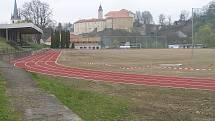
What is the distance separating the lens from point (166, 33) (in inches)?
5379

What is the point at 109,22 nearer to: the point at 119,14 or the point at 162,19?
the point at 119,14

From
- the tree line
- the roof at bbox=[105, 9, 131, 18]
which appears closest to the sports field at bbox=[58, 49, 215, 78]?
the tree line

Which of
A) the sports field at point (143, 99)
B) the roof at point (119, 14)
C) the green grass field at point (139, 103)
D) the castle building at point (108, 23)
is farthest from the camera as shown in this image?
the roof at point (119, 14)

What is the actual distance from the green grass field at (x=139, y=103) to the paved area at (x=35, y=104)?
1.08 ft

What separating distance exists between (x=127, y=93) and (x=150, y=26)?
142256mm

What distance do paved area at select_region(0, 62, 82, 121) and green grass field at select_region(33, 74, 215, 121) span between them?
1.08 ft

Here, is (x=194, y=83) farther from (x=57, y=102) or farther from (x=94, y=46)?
(x=94, y=46)

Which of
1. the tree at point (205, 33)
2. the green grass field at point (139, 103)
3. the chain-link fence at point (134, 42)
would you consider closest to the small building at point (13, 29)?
the tree at point (205, 33)

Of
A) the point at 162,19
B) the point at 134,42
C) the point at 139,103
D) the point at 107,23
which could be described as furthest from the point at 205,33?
the point at 107,23

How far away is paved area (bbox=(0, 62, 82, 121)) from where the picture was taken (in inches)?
340

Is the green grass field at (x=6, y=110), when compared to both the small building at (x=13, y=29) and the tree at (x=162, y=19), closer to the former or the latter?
the small building at (x=13, y=29)

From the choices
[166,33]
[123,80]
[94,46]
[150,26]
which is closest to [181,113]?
[123,80]

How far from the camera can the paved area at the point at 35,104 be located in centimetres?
863

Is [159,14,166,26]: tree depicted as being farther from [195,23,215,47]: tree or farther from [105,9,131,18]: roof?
[195,23,215,47]: tree
